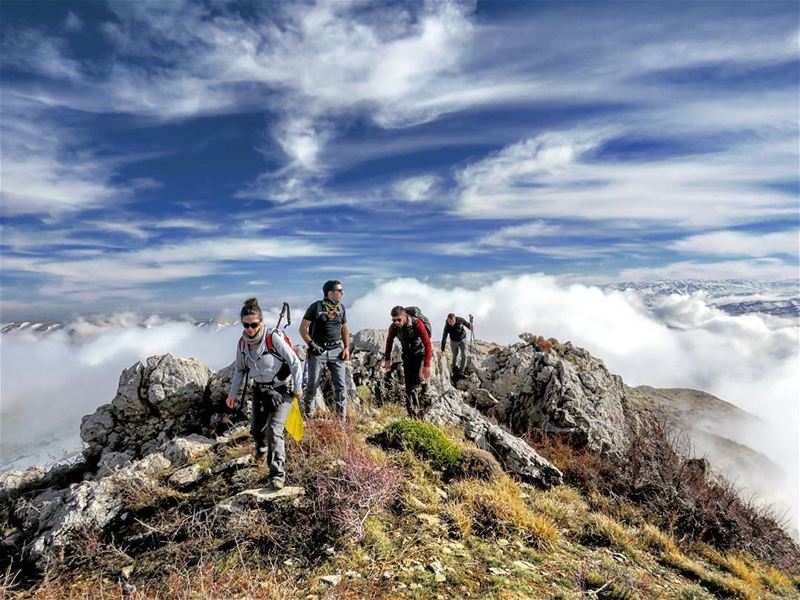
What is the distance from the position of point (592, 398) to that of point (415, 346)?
7.41m

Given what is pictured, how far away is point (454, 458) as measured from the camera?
341 inches

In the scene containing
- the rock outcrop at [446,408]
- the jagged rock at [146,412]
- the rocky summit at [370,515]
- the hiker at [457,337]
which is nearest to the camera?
the rocky summit at [370,515]

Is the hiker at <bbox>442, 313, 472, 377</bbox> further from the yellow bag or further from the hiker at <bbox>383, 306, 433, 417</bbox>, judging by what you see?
the yellow bag

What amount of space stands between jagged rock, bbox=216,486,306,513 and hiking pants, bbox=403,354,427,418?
5.44m

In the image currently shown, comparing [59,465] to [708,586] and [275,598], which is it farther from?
[708,586]

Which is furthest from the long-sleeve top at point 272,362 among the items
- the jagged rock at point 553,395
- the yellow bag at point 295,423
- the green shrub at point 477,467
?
the jagged rock at point 553,395

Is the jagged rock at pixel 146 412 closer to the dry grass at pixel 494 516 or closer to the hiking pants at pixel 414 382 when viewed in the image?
the hiking pants at pixel 414 382

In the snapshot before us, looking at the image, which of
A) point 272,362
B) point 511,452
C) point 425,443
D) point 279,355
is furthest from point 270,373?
point 511,452

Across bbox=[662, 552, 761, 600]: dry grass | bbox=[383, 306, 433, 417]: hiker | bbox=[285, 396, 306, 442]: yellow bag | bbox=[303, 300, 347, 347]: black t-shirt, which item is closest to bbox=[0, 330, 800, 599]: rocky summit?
bbox=[662, 552, 761, 600]: dry grass

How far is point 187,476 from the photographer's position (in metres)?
7.94

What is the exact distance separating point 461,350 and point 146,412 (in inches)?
450

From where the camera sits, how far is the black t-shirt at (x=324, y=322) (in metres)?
10.0

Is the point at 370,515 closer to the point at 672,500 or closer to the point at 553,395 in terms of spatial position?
the point at 672,500

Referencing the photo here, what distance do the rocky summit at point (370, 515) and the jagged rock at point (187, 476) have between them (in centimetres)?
4
